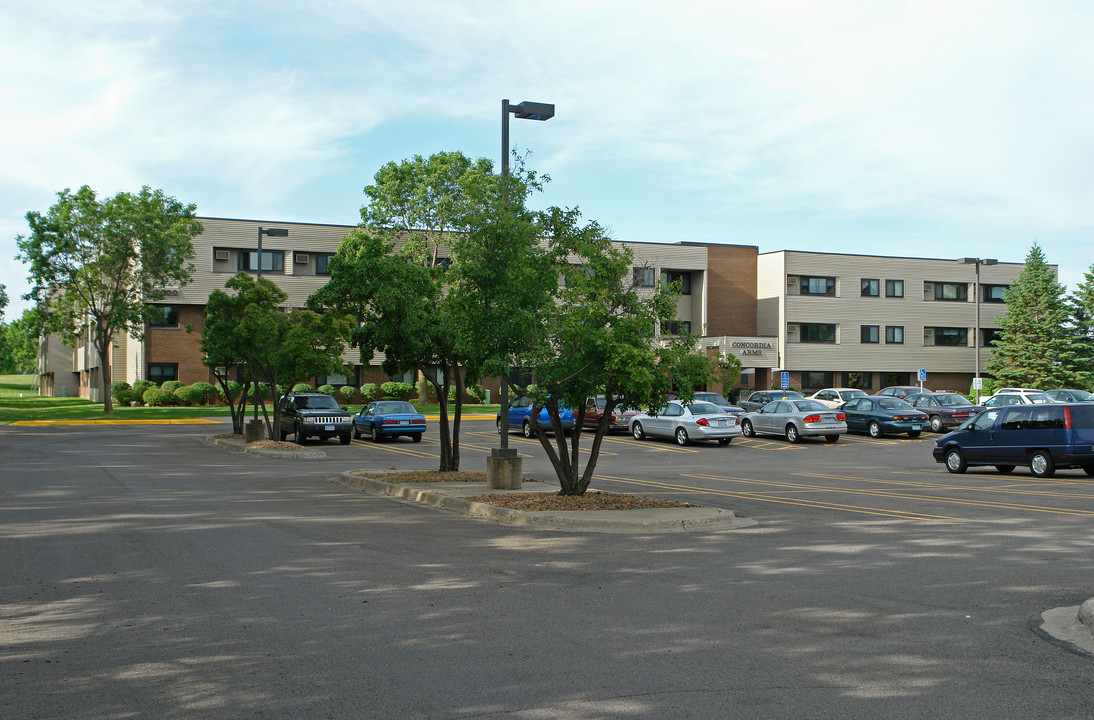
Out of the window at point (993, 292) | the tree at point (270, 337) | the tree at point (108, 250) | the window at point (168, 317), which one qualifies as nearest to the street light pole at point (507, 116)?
the tree at point (270, 337)

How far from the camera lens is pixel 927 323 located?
6550 cm

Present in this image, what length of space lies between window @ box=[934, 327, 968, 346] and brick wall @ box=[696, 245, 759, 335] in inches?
507

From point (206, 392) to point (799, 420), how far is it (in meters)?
33.0

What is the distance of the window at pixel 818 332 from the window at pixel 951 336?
311 inches

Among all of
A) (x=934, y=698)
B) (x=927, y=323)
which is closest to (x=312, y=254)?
(x=927, y=323)

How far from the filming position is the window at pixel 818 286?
63.4 meters

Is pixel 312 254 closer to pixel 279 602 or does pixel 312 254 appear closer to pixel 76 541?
pixel 76 541

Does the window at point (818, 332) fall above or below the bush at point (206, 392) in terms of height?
above

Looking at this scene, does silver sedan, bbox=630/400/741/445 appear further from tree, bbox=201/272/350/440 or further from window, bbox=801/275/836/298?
window, bbox=801/275/836/298

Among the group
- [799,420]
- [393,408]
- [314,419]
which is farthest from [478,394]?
[799,420]

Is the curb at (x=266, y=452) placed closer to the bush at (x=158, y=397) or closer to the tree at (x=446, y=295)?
the tree at (x=446, y=295)

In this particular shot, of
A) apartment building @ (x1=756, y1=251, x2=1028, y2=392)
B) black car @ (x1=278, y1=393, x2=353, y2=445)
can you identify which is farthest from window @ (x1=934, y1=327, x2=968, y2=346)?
black car @ (x1=278, y1=393, x2=353, y2=445)

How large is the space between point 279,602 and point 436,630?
5.46 feet

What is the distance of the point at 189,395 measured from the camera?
50.9 meters
